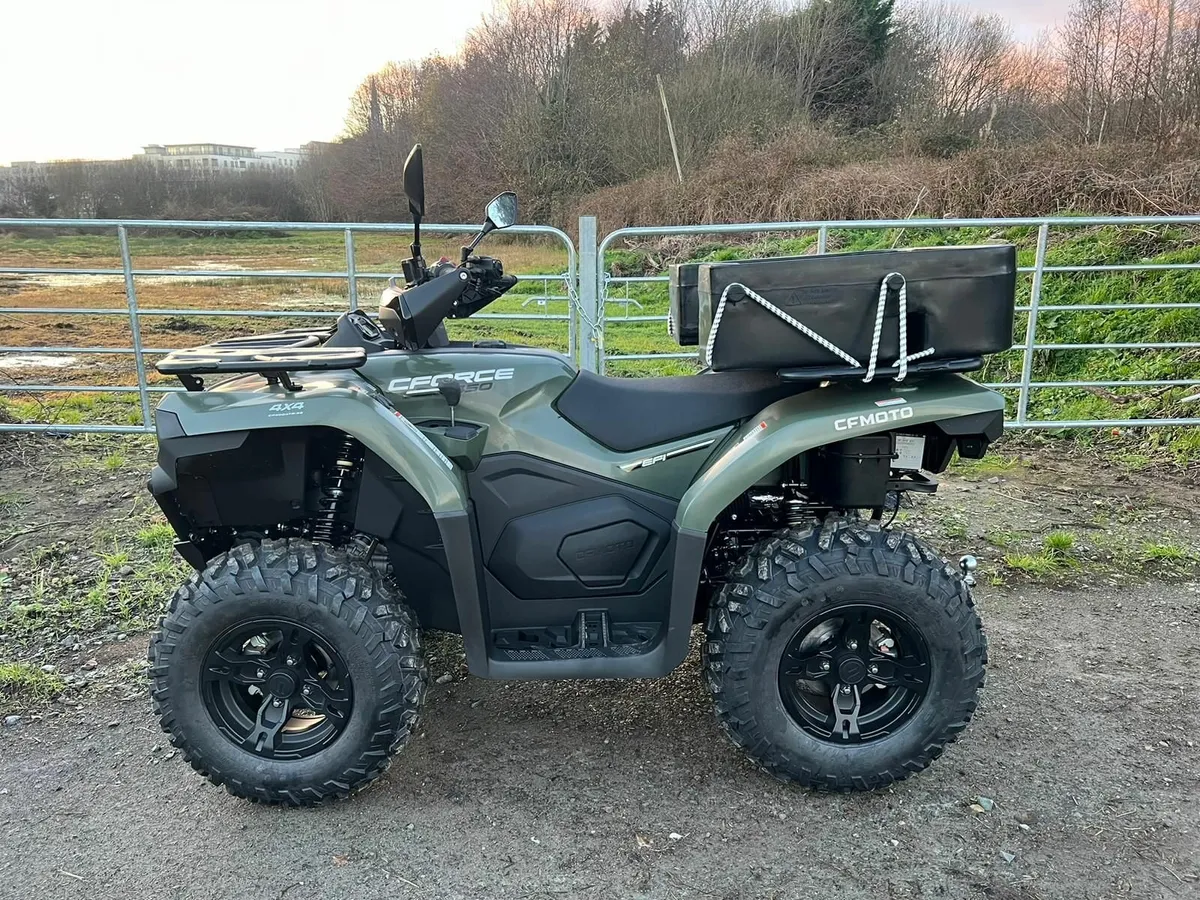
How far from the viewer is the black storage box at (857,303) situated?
7.38 feet

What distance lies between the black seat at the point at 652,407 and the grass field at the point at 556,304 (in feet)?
10.9

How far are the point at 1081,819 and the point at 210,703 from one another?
8.04ft

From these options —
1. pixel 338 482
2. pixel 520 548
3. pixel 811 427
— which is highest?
pixel 811 427

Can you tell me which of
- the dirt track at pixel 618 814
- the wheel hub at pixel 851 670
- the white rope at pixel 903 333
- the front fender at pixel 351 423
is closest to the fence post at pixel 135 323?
the dirt track at pixel 618 814

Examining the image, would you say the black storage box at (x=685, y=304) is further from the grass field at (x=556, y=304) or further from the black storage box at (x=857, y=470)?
the grass field at (x=556, y=304)

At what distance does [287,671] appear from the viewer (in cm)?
245

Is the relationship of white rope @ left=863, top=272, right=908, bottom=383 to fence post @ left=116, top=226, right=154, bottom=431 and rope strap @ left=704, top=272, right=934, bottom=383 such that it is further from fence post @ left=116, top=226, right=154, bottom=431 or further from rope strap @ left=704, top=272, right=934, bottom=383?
fence post @ left=116, top=226, right=154, bottom=431

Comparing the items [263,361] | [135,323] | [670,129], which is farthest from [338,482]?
[670,129]

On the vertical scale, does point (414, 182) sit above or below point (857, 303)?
above

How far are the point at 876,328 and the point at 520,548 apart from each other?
1.15 meters

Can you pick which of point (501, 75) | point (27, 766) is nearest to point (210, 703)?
point (27, 766)

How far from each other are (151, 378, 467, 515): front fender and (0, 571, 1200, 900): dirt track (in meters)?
0.91

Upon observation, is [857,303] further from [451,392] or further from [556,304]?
[556,304]

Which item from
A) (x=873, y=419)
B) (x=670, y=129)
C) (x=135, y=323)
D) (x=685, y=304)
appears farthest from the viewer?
(x=670, y=129)
